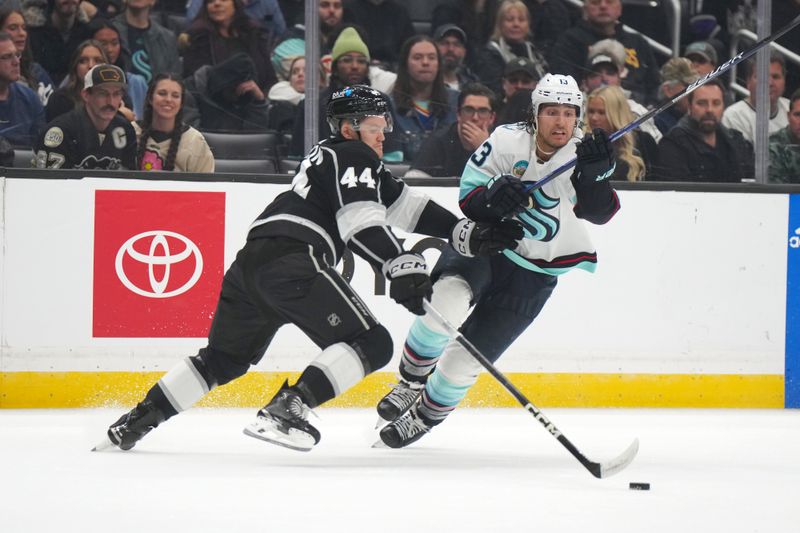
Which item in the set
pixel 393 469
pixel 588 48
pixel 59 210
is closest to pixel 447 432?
pixel 393 469

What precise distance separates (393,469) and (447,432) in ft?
3.24

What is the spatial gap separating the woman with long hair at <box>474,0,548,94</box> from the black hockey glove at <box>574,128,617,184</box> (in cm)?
182

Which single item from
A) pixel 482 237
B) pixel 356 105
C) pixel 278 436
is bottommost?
pixel 278 436

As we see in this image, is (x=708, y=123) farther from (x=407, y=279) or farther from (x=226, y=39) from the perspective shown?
(x=407, y=279)

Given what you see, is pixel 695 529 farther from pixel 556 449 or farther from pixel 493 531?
pixel 556 449

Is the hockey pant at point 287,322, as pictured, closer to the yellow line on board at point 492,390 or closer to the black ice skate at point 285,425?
the black ice skate at point 285,425

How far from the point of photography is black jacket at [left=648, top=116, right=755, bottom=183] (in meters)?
5.44

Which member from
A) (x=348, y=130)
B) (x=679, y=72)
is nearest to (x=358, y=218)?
(x=348, y=130)

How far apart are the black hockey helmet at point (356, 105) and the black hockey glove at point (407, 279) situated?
455 millimetres

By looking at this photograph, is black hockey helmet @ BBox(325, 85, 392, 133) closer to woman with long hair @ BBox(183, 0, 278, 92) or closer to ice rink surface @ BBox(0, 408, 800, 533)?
ice rink surface @ BBox(0, 408, 800, 533)

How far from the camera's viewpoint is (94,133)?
16.7ft

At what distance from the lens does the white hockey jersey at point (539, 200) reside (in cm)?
403

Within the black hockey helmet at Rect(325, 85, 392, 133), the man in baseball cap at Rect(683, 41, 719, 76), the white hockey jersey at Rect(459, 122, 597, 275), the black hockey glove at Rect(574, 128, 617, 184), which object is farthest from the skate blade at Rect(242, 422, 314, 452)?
the man in baseball cap at Rect(683, 41, 719, 76)

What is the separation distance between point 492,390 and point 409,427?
132cm
